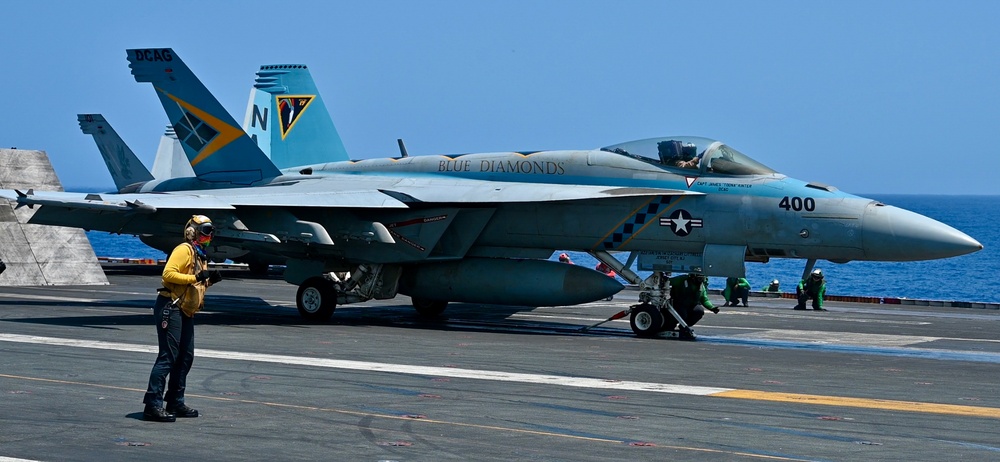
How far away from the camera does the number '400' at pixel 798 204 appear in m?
17.3

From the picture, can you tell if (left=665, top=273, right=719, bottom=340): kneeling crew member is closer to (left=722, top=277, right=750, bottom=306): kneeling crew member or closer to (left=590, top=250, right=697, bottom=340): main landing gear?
(left=590, top=250, right=697, bottom=340): main landing gear

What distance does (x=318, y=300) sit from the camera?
796 inches

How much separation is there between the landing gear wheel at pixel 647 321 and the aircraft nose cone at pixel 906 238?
3.42m

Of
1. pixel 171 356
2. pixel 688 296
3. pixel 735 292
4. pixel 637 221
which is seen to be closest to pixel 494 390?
pixel 171 356

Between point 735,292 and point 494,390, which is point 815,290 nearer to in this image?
point 735,292

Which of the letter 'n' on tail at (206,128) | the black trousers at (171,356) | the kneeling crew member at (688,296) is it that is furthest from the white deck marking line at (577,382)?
the letter 'n' on tail at (206,128)

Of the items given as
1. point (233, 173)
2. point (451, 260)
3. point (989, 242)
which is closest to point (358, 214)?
point (451, 260)

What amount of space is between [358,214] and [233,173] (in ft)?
12.5

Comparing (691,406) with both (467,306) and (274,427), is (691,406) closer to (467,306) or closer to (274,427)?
(274,427)

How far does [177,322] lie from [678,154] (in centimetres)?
1067

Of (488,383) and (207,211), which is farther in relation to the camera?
(207,211)

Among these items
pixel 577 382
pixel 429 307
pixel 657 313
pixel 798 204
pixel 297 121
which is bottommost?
pixel 577 382

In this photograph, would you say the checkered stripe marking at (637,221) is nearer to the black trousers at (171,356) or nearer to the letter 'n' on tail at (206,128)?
the letter 'n' on tail at (206,128)

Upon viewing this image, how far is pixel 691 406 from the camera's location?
1095 centimetres
